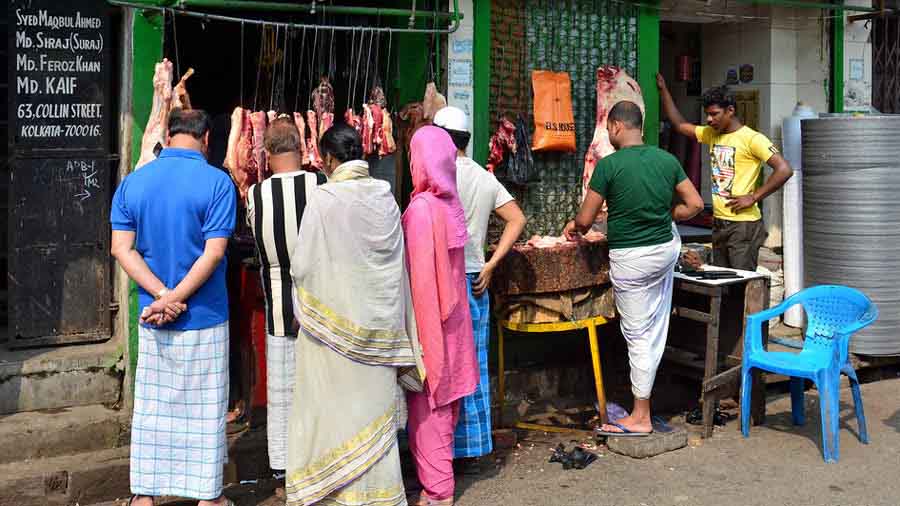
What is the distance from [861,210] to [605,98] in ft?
7.20

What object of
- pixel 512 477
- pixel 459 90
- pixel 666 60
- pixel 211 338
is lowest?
pixel 512 477

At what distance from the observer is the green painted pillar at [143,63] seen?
19.3 feet

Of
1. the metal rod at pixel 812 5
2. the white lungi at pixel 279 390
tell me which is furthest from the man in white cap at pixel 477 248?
the metal rod at pixel 812 5

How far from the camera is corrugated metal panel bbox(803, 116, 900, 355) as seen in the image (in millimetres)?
7656

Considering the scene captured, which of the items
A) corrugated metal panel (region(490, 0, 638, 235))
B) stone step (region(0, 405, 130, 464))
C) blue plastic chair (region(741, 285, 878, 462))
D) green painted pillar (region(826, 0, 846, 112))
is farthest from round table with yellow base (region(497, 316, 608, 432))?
green painted pillar (region(826, 0, 846, 112))

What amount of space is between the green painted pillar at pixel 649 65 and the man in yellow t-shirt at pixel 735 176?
266 mm

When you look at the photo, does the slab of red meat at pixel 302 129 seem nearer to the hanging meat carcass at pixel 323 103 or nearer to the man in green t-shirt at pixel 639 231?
the hanging meat carcass at pixel 323 103

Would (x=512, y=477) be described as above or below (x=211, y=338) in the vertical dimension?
below

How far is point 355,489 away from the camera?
4820 millimetres

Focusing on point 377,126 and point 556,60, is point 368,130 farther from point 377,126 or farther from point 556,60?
point 556,60

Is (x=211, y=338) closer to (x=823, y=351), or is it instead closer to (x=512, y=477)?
(x=512, y=477)

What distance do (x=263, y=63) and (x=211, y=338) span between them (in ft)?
8.73

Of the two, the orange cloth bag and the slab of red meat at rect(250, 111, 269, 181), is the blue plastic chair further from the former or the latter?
the slab of red meat at rect(250, 111, 269, 181)

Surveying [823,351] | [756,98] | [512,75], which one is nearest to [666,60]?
[756,98]
